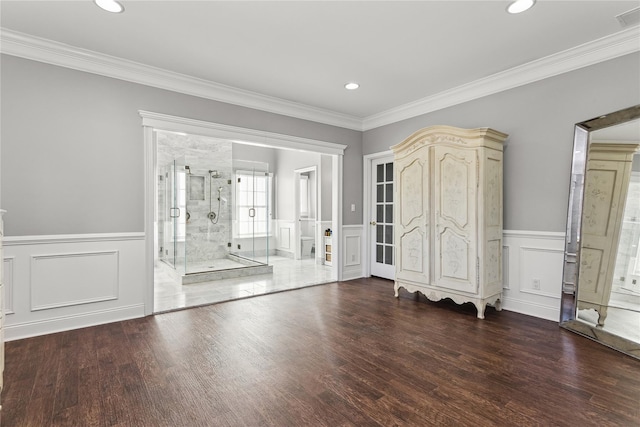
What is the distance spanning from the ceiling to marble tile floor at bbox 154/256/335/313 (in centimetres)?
263

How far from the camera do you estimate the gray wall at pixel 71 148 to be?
288 cm

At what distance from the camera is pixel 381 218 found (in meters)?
5.29

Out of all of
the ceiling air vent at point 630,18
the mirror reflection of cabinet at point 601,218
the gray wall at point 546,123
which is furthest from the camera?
the gray wall at point 546,123

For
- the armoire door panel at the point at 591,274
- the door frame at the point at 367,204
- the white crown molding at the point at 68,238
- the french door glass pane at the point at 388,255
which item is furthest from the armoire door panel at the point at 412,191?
the white crown molding at the point at 68,238

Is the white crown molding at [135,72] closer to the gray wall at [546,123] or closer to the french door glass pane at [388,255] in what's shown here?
the french door glass pane at [388,255]

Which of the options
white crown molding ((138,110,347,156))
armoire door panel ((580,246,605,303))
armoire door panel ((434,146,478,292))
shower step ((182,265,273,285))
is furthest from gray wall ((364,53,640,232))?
shower step ((182,265,273,285))

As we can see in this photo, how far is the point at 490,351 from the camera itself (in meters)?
2.57

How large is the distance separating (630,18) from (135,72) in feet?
14.9

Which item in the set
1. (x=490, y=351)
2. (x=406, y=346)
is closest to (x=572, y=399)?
(x=490, y=351)

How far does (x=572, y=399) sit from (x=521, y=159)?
2456 mm

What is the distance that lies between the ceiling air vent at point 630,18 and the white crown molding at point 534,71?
13 cm

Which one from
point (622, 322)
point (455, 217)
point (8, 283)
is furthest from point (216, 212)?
point (622, 322)

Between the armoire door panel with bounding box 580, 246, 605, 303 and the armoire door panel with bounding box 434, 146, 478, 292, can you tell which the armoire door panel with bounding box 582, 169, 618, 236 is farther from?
the armoire door panel with bounding box 434, 146, 478, 292

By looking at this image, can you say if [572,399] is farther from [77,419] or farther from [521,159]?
[77,419]
